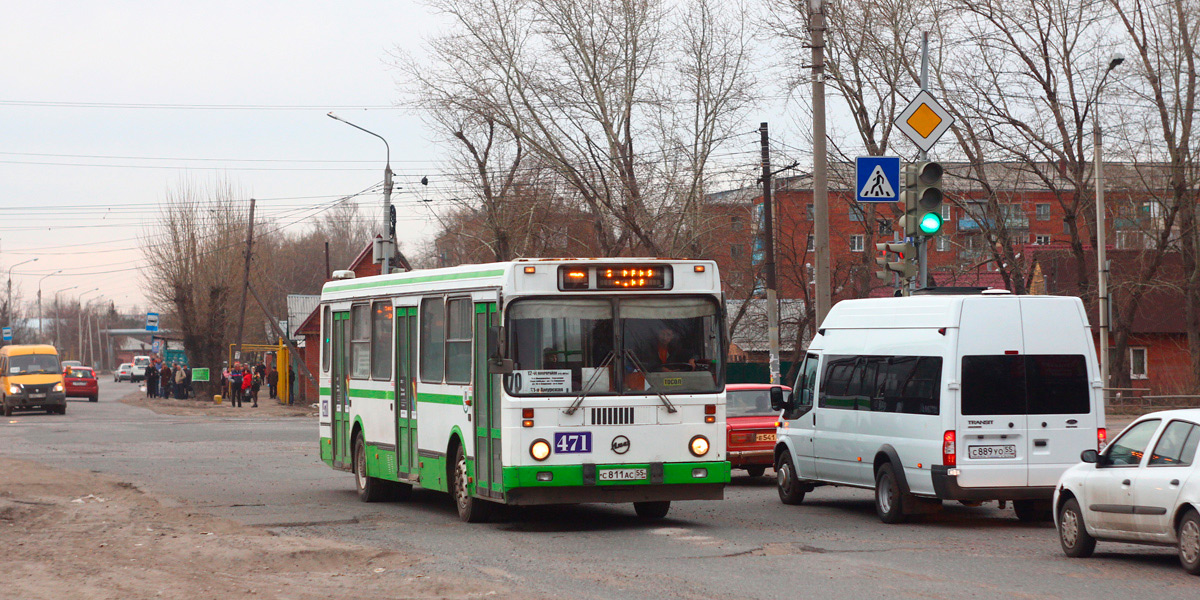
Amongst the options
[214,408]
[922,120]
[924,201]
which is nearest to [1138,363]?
[214,408]

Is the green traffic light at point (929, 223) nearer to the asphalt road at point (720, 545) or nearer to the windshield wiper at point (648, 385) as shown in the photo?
the asphalt road at point (720, 545)

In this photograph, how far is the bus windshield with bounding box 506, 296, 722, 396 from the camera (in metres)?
13.0

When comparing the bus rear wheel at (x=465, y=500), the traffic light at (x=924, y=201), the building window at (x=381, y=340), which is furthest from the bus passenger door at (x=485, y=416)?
the traffic light at (x=924, y=201)

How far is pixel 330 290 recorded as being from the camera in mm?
18203

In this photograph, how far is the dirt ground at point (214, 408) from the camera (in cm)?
4691

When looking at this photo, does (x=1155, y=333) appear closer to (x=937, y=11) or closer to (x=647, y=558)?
(x=937, y=11)

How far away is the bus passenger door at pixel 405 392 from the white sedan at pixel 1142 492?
7.17 m

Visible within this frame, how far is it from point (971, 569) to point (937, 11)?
102 feet

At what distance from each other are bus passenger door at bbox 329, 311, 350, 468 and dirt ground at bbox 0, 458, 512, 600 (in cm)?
277

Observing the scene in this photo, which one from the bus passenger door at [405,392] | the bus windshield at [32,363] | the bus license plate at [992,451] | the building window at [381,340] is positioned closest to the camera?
the bus license plate at [992,451]

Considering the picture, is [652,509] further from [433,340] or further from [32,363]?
[32,363]

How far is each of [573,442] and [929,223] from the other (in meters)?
5.83

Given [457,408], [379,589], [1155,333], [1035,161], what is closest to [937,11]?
[1035,161]

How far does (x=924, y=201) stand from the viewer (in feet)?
53.2
